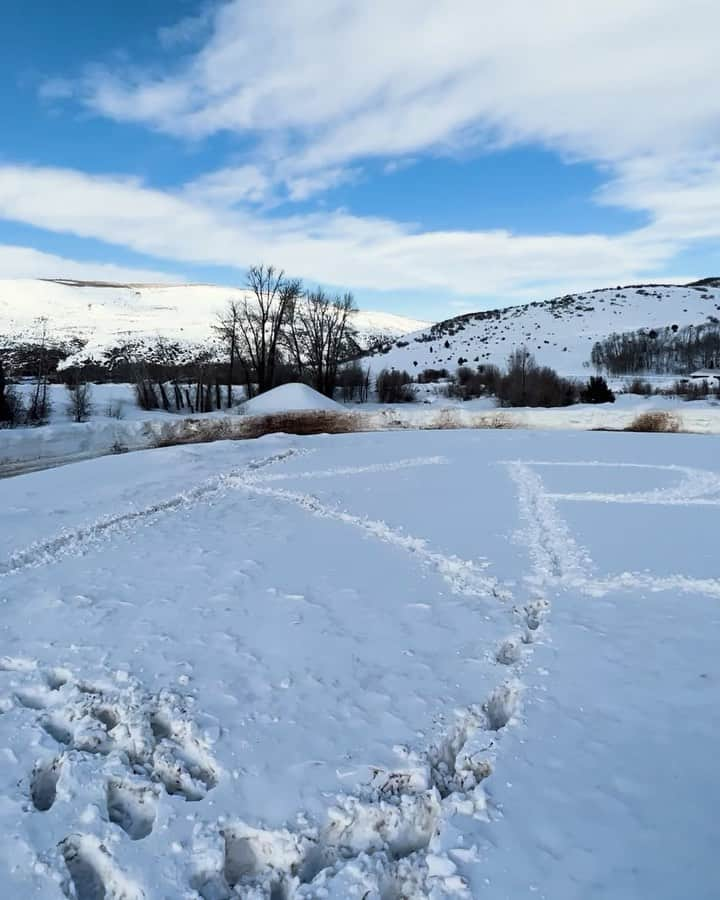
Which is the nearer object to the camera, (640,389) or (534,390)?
(534,390)

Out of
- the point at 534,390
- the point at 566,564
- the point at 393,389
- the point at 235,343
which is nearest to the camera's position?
the point at 566,564

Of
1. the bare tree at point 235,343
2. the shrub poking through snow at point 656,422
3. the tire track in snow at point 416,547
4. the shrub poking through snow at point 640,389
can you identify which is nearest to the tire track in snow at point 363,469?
the tire track in snow at point 416,547

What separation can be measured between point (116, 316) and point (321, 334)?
72.2m

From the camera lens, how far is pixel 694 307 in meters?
72.0

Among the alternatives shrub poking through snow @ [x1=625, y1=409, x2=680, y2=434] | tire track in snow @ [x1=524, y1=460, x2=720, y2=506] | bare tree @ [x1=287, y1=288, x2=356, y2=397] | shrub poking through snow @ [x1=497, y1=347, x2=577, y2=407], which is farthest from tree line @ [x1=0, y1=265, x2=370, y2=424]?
tire track in snow @ [x1=524, y1=460, x2=720, y2=506]

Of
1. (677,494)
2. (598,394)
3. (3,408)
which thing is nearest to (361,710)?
(677,494)

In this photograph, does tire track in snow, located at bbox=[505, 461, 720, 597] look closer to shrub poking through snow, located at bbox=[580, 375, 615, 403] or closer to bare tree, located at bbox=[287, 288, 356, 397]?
shrub poking through snow, located at bbox=[580, 375, 615, 403]

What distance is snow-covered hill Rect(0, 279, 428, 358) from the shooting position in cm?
7681

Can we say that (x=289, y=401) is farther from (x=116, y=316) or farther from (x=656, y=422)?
(x=116, y=316)

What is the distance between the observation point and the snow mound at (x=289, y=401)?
75.7 ft

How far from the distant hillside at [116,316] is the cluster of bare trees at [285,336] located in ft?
92.2

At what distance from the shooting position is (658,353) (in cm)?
5206

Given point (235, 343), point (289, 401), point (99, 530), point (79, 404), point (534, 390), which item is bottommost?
point (99, 530)

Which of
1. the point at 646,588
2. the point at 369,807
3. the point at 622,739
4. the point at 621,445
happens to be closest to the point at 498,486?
the point at 646,588
